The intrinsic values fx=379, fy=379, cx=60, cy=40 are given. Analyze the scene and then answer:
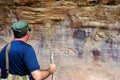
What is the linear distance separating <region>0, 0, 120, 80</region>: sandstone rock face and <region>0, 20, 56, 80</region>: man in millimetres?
2865

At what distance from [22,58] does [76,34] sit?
3195 mm

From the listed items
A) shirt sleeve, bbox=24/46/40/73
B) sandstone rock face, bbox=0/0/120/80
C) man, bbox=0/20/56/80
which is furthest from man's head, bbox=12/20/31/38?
sandstone rock face, bbox=0/0/120/80

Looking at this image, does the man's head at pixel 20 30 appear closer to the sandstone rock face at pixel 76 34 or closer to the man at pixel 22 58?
the man at pixel 22 58

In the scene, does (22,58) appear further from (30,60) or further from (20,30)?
(20,30)

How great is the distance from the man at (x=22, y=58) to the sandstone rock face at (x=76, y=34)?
9.40ft

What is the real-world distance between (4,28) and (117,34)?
217 centimetres

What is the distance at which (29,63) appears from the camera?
3.33 meters

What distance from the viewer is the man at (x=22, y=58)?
3338 millimetres

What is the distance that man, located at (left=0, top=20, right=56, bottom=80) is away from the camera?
3.34m

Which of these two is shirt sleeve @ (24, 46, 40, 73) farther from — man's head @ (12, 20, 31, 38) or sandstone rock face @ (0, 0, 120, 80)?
sandstone rock face @ (0, 0, 120, 80)

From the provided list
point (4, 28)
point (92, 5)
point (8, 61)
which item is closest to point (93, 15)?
point (92, 5)

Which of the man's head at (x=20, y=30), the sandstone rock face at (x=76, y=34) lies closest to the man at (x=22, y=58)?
the man's head at (x=20, y=30)

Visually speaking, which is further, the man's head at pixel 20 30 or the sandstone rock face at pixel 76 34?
the sandstone rock face at pixel 76 34

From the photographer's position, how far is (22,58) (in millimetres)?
3363
